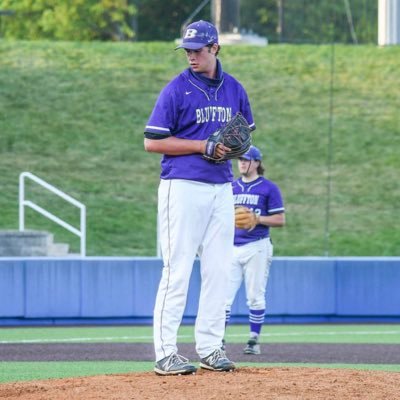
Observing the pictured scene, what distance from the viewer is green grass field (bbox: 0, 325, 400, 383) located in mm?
10148

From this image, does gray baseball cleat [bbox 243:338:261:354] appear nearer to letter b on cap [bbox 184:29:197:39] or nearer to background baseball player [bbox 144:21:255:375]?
background baseball player [bbox 144:21:255:375]

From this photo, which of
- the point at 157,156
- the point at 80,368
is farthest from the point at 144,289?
the point at 157,156

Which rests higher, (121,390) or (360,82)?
(360,82)

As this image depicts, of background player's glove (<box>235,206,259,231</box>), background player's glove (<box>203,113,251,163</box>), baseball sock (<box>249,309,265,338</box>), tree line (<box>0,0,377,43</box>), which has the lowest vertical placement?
baseball sock (<box>249,309,265,338</box>)

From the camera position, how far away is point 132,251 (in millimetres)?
20844

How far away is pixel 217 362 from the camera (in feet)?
25.5

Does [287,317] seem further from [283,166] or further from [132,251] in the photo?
[283,166]

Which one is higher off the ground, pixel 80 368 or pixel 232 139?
pixel 232 139

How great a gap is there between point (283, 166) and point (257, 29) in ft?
31.7

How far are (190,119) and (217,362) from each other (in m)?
1.58

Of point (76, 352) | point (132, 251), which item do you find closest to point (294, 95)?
point (132, 251)

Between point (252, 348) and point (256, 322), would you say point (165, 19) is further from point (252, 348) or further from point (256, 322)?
point (252, 348)

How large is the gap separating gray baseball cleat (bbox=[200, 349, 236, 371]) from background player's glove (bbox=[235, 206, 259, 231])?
400 centimetres

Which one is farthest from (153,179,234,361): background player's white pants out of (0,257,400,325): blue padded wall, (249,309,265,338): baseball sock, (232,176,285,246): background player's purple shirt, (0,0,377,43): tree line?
(0,0,377,43): tree line
